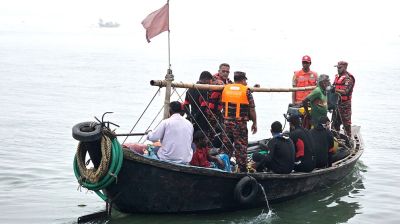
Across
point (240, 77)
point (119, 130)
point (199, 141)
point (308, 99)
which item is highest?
point (240, 77)

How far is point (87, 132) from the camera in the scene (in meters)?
8.46

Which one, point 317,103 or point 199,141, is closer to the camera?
point 199,141

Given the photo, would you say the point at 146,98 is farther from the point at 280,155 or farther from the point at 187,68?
the point at 280,155

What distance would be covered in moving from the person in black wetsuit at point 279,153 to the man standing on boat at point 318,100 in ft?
6.45

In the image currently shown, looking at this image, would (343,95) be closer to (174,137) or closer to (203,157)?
(203,157)

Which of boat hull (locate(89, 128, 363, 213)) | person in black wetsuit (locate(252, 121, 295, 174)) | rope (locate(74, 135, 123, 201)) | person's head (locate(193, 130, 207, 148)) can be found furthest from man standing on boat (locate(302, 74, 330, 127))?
rope (locate(74, 135, 123, 201))

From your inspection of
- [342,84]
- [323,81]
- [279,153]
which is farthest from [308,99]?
[279,153]

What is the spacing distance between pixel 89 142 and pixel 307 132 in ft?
12.7

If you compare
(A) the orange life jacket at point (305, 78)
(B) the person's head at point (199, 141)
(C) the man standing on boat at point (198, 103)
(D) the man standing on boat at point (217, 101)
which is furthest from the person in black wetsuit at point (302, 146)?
(A) the orange life jacket at point (305, 78)

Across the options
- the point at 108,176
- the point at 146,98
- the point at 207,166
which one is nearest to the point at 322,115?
the point at 207,166

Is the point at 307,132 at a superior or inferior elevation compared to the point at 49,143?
superior

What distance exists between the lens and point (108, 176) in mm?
8609

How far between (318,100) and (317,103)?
6cm

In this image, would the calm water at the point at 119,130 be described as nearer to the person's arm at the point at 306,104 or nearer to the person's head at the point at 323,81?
the person's arm at the point at 306,104
